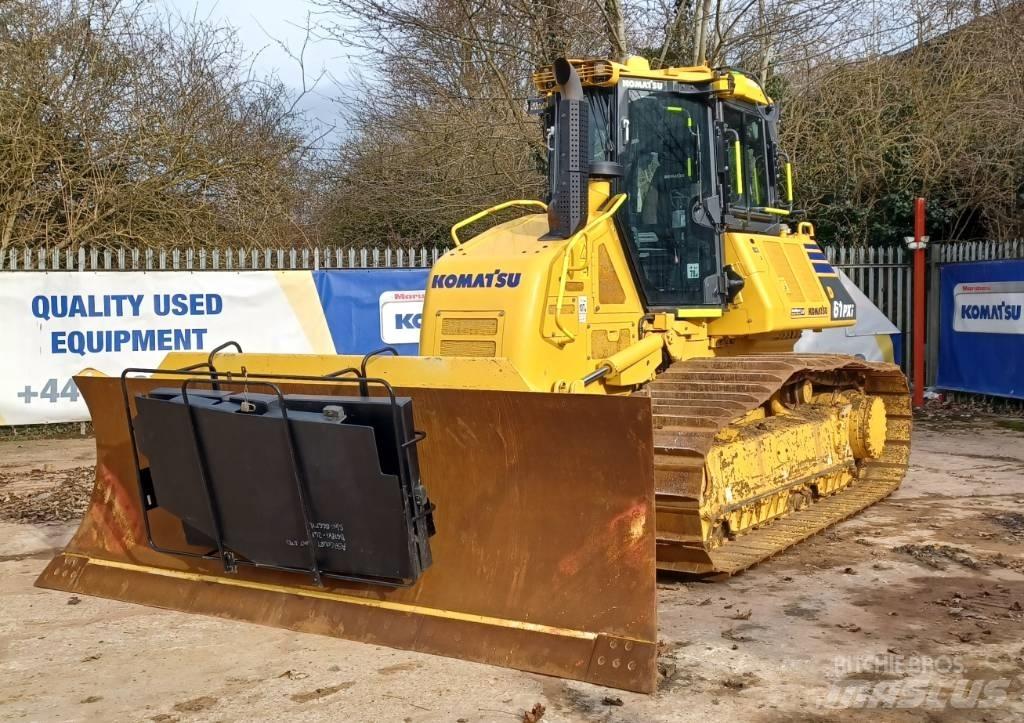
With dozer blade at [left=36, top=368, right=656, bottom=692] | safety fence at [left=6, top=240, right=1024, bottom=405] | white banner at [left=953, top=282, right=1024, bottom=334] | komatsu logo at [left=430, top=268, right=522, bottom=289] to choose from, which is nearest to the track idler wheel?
komatsu logo at [left=430, top=268, right=522, bottom=289]

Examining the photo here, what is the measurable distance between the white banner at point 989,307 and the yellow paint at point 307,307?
764cm

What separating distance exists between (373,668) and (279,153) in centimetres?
1293

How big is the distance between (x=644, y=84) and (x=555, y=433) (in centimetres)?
313

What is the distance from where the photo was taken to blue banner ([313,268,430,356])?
500 inches

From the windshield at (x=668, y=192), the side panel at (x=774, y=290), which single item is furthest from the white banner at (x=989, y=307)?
the windshield at (x=668, y=192)

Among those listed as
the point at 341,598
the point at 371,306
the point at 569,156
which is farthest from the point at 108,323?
the point at 341,598

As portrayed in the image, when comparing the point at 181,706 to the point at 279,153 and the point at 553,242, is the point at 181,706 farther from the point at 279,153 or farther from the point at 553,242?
the point at 279,153

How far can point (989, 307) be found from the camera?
42.9 feet

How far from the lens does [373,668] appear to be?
4711 mm

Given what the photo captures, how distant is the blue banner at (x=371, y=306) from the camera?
1270cm

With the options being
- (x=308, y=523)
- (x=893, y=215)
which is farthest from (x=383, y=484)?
(x=893, y=215)

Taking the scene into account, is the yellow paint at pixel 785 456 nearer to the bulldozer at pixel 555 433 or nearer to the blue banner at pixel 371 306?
the bulldozer at pixel 555 433

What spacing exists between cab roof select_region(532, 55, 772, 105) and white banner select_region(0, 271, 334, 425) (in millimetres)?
5927

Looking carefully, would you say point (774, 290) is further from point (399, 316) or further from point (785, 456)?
point (399, 316)
